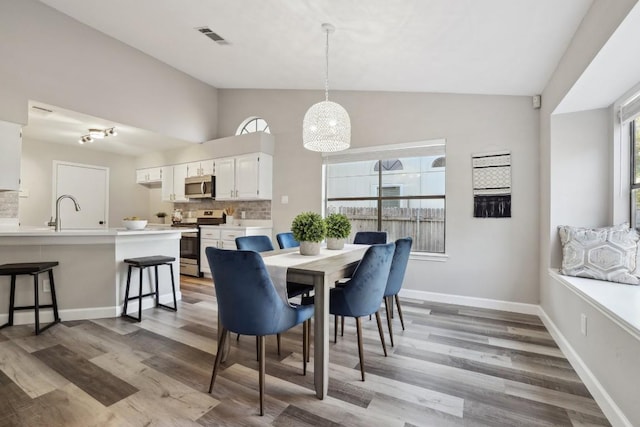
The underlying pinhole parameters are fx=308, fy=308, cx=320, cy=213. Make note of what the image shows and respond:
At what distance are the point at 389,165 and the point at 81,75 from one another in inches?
161

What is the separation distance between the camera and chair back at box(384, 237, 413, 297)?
258 cm

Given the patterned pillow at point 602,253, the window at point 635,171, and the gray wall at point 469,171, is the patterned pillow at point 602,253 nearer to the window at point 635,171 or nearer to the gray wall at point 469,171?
the window at point 635,171

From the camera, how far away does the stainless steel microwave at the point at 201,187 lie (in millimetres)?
5430

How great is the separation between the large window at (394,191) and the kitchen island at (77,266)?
8.82ft

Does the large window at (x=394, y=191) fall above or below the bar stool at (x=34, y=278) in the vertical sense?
above

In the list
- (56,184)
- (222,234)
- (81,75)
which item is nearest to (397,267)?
(222,234)

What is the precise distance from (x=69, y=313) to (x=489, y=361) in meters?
3.95

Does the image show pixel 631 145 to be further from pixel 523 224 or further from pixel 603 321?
pixel 603 321

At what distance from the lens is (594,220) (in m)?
2.79

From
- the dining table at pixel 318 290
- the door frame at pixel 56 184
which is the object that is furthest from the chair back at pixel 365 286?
the door frame at pixel 56 184

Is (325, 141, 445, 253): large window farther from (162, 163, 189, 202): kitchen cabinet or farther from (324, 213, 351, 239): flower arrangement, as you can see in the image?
(162, 163, 189, 202): kitchen cabinet

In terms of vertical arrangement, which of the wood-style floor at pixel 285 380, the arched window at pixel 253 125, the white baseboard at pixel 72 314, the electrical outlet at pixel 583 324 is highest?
the arched window at pixel 253 125

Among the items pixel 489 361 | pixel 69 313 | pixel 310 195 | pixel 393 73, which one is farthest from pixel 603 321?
pixel 69 313

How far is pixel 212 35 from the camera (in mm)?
3578
